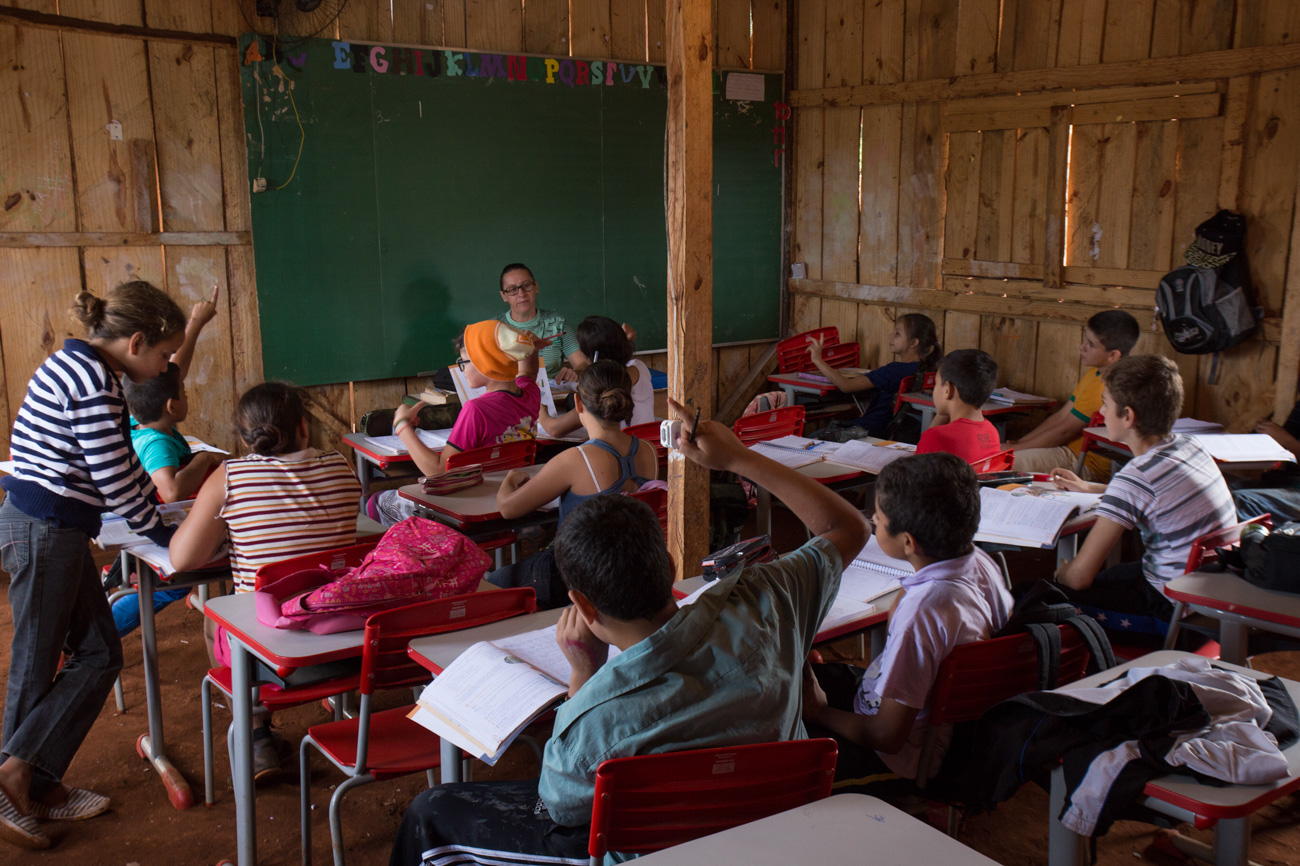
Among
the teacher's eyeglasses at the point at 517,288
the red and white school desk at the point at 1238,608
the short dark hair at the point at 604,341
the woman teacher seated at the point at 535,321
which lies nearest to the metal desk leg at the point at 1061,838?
the red and white school desk at the point at 1238,608

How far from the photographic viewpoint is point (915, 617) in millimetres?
2098

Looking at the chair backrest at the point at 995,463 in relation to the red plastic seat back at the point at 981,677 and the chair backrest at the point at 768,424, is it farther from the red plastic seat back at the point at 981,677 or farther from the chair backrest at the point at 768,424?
the red plastic seat back at the point at 981,677

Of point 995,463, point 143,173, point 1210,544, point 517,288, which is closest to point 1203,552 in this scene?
point 1210,544

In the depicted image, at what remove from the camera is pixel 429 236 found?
6.13 m

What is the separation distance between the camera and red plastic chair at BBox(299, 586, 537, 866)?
219 cm

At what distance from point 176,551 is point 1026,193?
5182 mm

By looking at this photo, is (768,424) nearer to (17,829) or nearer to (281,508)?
(281,508)

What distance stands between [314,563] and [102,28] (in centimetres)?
399

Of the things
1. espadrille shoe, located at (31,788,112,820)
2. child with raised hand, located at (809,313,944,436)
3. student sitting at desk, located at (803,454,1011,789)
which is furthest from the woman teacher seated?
student sitting at desk, located at (803,454,1011,789)

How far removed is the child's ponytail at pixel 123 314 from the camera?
2645mm

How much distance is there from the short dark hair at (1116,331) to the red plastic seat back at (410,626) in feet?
11.8

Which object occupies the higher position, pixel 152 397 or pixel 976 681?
pixel 152 397

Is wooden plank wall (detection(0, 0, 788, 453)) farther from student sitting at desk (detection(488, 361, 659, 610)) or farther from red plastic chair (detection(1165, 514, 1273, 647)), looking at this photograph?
red plastic chair (detection(1165, 514, 1273, 647))

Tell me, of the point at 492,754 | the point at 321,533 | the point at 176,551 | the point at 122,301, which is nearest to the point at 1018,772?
the point at 492,754
